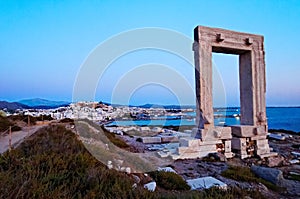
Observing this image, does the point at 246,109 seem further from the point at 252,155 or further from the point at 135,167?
the point at 135,167

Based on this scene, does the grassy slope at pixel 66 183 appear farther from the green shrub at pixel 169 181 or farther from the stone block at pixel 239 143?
the stone block at pixel 239 143

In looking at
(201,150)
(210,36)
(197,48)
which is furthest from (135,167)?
(210,36)

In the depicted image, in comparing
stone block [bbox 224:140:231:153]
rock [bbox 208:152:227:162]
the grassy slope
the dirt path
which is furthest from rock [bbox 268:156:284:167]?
the dirt path

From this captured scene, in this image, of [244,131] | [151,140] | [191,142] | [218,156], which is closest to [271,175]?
[218,156]

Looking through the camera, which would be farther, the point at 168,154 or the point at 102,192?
the point at 168,154

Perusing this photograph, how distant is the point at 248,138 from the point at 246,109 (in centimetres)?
139

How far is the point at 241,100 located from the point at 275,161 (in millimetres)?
2921

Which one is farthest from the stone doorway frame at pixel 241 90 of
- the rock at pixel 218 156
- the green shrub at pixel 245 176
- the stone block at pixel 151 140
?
the stone block at pixel 151 140

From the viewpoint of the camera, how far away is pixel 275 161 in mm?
8914

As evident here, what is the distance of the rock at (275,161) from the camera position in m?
8.74

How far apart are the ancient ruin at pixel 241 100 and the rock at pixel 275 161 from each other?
1.31 ft

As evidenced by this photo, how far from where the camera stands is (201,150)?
28.7 feet

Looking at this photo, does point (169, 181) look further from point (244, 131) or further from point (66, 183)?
point (244, 131)

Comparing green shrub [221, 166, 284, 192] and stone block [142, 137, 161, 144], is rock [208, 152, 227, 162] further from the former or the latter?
stone block [142, 137, 161, 144]
